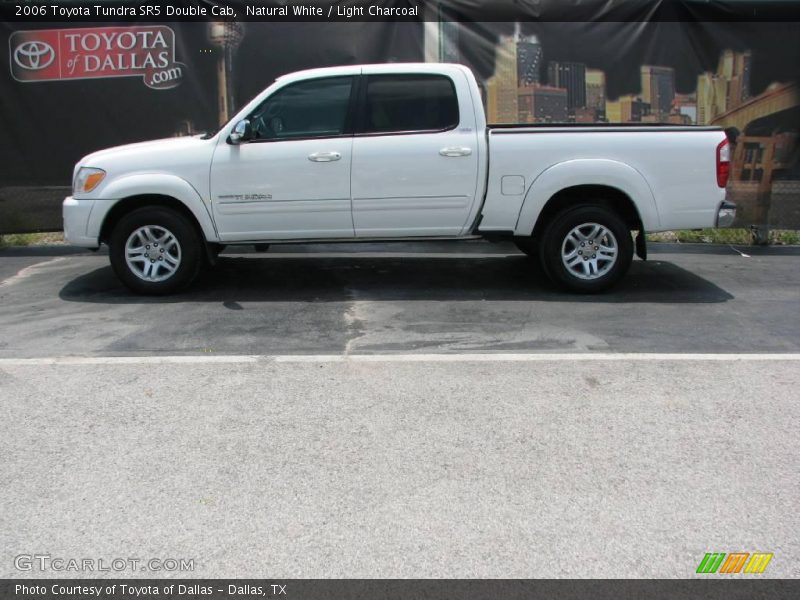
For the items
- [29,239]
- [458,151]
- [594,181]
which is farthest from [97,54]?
[594,181]

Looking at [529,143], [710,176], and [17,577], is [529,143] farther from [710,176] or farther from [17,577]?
[17,577]

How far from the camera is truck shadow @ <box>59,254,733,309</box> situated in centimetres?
780

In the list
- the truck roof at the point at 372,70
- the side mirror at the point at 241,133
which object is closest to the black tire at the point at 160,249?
the side mirror at the point at 241,133

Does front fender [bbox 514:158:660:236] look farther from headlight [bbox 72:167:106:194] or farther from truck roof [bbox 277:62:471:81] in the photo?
headlight [bbox 72:167:106:194]

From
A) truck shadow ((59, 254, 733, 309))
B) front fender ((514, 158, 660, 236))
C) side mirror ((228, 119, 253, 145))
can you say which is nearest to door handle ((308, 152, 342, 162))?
side mirror ((228, 119, 253, 145))

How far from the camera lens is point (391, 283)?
842 centimetres

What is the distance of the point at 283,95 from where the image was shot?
763cm

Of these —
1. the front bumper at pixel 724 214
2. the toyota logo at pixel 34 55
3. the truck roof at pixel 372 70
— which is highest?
the toyota logo at pixel 34 55

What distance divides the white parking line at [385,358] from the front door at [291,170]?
6.39 ft

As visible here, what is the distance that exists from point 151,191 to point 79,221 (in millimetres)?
757

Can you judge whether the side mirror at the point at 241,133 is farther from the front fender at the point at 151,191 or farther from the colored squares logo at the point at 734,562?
the colored squares logo at the point at 734,562

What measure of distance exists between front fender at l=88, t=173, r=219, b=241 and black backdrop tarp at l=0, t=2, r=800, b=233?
304 cm

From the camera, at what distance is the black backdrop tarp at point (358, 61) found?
10219 millimetres

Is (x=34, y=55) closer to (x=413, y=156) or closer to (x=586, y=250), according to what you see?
(x=413, y=156)
